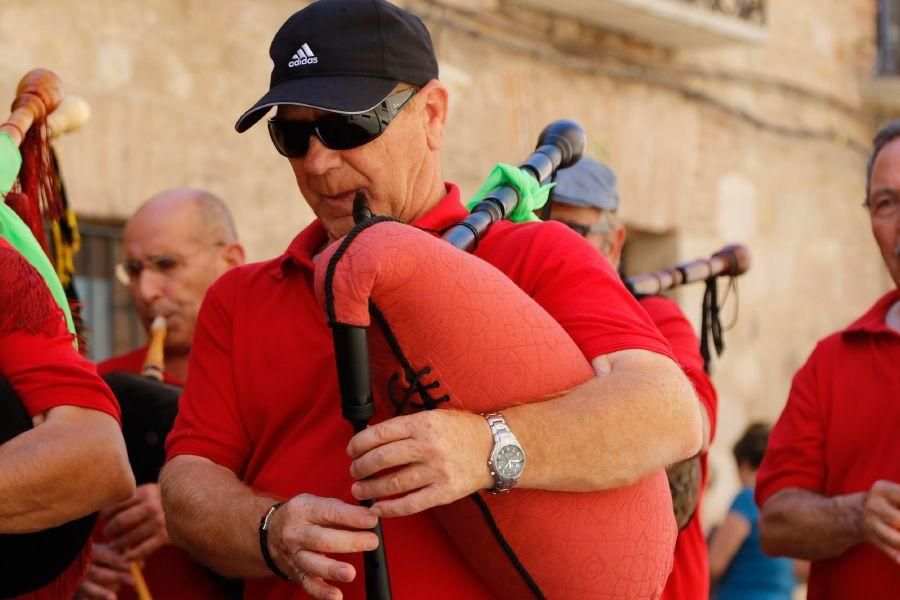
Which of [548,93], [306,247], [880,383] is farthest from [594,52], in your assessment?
[306,247]

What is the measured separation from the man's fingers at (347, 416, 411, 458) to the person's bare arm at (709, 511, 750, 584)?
3222 mm

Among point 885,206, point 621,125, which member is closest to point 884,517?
point 885,206

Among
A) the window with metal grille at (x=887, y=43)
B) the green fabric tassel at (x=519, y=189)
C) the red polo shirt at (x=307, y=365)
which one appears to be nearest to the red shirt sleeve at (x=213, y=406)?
the red polo shirt at (x=307, y=365)

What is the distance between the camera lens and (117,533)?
3.17 meters

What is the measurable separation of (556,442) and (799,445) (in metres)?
1.47

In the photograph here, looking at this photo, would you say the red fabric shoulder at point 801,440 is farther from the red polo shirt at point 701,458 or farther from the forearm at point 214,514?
the forearm at point 214,514

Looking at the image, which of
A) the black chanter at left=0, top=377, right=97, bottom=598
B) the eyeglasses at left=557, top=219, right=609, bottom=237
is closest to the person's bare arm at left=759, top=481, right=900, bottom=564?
the eyeglasses at left=557, top=219, right=609, bottom=237

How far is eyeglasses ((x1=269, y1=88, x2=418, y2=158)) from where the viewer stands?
2191 mm

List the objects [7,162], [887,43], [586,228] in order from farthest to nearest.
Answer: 1. [887,43]
2. [586,228]
3. [7,162]

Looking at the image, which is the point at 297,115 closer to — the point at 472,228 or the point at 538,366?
the point at 472,228

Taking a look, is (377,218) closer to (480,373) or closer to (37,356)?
(480,373)

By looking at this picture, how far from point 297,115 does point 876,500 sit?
4.71ft

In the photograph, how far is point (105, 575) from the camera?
3.16 m

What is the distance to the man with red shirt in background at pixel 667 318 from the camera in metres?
3.17
